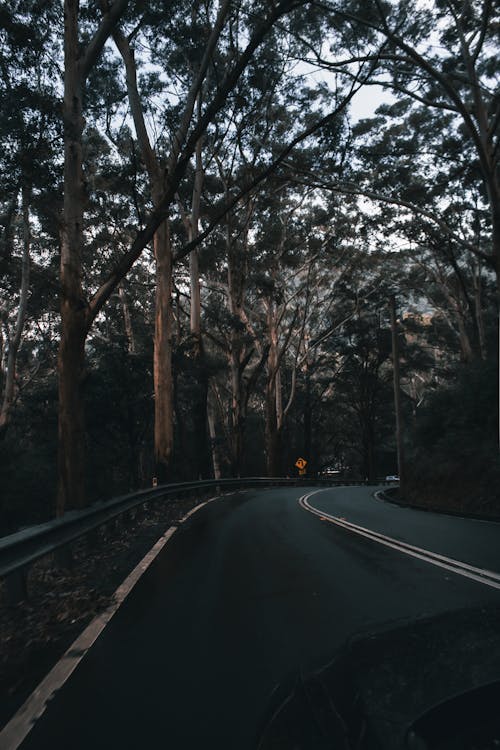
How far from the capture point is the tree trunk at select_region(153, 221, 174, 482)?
21.2 meters

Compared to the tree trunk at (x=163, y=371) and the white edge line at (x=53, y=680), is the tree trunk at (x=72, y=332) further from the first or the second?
the tree trunk at (x=163, y=371)

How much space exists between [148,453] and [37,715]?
42.3 metres

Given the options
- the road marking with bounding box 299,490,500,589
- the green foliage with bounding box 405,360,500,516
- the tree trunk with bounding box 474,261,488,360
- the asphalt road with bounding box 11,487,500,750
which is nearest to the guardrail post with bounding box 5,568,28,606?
the asphalt road with bounding box 11,487,500,750

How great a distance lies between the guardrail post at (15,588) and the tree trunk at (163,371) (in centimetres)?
1493

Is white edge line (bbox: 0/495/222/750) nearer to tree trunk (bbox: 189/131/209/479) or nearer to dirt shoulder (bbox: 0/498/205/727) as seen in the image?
dirt shoulder (bbox: 0/498/205/727)

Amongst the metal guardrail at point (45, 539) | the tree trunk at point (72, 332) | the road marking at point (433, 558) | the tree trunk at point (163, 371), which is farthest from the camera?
the tree trunk at point (163, 371)

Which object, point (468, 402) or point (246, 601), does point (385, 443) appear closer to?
point (468, 402)

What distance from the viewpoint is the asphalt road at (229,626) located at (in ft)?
10.1

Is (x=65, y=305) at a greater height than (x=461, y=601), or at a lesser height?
greater

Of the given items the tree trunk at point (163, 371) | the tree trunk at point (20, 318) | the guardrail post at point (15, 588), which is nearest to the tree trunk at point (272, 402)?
the tree trunk at point (163, 371)

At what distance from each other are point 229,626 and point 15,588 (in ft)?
7.46

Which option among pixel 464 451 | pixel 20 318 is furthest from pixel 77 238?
pixel 464 451

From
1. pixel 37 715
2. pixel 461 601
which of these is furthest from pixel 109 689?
pixel 461 601

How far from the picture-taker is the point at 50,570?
781 cm
